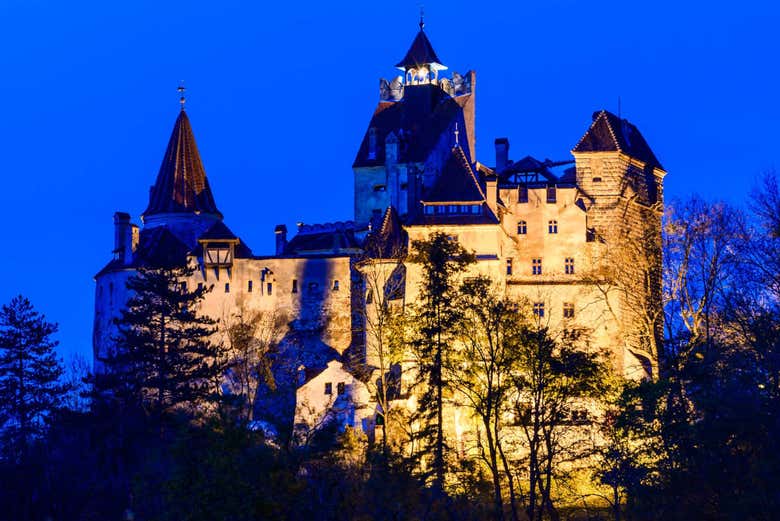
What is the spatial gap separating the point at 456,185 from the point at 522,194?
10.2ft

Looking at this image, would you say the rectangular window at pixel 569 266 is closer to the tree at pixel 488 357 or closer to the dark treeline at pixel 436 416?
the dark treeline at pixel 436 416

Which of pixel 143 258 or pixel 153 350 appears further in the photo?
pixel 143 258

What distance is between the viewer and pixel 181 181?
83812 mm

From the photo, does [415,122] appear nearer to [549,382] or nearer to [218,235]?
[218,235]

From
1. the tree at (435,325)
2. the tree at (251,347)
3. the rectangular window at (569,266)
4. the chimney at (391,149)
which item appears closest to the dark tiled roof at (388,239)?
the chimney at (391,149)

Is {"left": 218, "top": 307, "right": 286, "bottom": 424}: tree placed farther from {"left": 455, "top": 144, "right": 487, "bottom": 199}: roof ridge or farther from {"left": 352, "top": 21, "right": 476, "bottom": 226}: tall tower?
{"left": 455, "top": 144, "right": 487, "bottom": 199}: roof ridge

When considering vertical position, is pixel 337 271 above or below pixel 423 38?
below

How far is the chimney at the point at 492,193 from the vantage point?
229 feet

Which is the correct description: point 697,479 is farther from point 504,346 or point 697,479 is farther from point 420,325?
point 420,325

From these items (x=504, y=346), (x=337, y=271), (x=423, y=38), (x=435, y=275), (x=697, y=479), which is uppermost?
(x=423, y=38)

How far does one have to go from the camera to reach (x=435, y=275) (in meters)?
55.6

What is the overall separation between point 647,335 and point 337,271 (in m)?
14.7

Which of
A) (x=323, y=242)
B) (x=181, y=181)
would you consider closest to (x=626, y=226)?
(x=323, y=242)

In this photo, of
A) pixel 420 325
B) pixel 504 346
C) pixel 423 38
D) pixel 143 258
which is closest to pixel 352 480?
pixel 504 346
